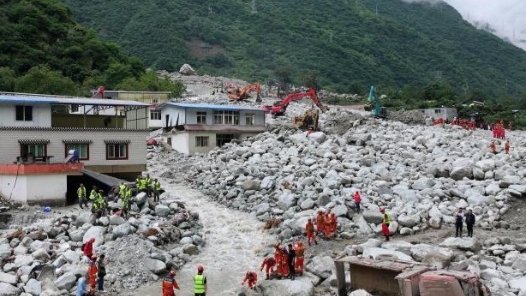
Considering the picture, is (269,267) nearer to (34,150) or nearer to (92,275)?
(92,275)

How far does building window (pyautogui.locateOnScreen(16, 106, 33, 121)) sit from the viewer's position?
98.3 feet

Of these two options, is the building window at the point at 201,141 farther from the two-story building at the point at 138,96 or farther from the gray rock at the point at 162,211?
the gray rock at the point at 162,211

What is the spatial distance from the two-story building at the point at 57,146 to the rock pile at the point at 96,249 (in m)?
3.89

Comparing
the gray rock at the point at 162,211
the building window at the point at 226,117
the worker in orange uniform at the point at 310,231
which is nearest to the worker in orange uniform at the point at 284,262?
the worker in orange uniform at the point at 310,231

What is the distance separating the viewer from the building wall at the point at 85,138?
29.2 m

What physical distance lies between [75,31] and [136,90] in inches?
929

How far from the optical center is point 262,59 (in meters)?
131

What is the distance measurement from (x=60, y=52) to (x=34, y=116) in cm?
4927

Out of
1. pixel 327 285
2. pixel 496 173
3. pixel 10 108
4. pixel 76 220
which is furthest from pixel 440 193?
pixel 10 108

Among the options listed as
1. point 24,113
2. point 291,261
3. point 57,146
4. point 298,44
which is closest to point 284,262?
point 291,261

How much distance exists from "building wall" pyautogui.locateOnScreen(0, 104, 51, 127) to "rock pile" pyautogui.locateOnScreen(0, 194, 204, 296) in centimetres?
803

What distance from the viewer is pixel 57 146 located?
30.7m

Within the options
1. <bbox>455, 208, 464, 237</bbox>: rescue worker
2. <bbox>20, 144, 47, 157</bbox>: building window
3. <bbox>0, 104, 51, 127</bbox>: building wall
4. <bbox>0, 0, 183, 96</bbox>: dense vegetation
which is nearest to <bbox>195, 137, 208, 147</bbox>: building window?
<bbox>0, 104, 51, 127</bbox>: building wall

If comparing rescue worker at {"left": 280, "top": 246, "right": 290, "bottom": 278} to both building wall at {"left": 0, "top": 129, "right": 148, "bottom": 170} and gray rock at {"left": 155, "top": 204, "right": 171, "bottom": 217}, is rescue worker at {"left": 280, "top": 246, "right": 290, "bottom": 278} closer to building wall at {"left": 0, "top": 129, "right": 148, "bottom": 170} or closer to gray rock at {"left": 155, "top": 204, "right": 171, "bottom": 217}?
gray rock at {"left": 155, "top": 204, "right": 171, "bottom": 217}
